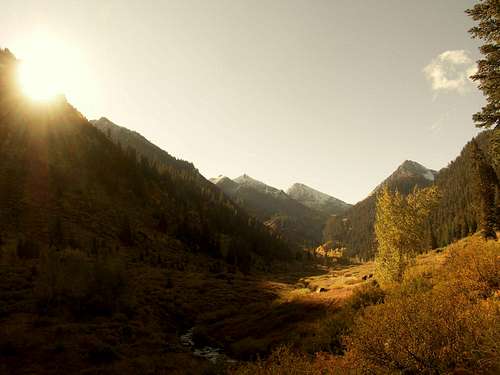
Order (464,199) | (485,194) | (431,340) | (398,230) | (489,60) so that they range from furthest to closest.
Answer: (464,199) → (485,194) → (398,230) → (489,60) → (431,340)

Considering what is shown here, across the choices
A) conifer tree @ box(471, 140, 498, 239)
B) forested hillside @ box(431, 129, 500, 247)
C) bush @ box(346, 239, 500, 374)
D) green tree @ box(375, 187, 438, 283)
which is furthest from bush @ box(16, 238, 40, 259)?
conifer tree @ box(471, 140, 498, 239)

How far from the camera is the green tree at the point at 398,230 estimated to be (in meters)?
24.8

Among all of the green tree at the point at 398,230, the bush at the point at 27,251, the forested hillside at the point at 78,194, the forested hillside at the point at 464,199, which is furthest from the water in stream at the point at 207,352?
the forested hillside at the point at 78,194

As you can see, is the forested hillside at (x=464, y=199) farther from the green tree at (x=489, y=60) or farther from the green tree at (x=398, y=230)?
the green tree at (x=398, y=230)

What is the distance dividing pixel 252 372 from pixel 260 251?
12679 centimetres

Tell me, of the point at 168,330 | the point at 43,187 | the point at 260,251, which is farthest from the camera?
the point at 260,251

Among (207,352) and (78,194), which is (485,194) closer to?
(207,352)

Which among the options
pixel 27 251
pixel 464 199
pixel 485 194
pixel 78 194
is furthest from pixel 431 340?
pixel 464 199

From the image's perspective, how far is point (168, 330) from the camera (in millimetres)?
28109

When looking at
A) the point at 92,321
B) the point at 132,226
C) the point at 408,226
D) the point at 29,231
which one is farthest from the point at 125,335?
the point at 132,226

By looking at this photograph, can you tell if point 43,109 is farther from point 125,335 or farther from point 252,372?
point 252,372

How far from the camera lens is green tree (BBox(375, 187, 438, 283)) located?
975 inches

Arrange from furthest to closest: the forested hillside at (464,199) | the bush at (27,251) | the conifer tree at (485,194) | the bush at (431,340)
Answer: the forested hillside at (464,199) < the conifer tree at (485,194) < the bush at (27,251) < the bush at (431,340)

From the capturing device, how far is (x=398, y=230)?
27391mm
